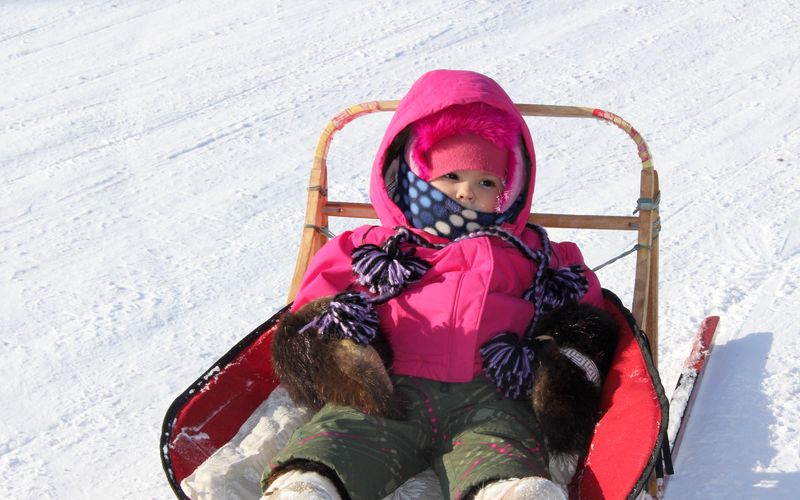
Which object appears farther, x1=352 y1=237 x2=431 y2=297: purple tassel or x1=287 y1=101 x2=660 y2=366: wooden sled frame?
x1=287 y1=101 x2=660 y2=366: wooden sled frame

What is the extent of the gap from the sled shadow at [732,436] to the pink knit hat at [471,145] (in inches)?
27.3

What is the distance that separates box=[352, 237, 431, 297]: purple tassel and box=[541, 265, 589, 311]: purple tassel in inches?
9.7

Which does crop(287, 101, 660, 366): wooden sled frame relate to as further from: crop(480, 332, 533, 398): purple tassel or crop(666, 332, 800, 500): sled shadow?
crop(480, 332, 533, 398): purple tassel

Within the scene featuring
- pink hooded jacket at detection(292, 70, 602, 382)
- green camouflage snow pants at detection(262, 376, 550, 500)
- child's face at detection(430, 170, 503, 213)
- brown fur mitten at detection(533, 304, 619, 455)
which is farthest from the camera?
child's face at detection(430, 170, 503, 213)

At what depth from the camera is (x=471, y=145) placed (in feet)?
7.03

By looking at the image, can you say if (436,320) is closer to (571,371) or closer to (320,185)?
(571,371)

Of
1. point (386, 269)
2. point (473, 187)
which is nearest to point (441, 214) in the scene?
Result: point (473, 187)

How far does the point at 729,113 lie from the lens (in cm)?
392

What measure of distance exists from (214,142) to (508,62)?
1.39 metres

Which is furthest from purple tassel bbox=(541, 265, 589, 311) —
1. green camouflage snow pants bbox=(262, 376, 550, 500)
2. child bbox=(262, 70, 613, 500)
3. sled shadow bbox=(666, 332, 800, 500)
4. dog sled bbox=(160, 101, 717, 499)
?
sled shadow bbox=(666, 332, 800, 500)

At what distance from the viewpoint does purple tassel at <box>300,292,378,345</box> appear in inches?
75.1

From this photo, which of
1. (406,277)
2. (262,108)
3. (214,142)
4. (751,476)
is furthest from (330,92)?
(751,476)

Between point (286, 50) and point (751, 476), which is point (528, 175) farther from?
point (286, 50)

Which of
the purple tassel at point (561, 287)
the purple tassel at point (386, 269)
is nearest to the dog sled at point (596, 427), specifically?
the purple tassel at point (561, 287)
